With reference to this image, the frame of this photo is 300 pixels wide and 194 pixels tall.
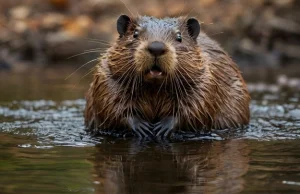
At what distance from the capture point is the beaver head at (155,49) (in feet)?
18.3

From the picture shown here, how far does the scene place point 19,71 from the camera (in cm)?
1327

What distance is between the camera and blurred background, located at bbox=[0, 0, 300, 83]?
15.3 meters

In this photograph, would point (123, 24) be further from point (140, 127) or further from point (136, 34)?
point (140, 127)

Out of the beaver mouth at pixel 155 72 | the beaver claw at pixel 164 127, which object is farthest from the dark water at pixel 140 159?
the beaver mouth at pixel 155 72

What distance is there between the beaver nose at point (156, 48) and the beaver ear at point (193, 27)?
2.88 feet

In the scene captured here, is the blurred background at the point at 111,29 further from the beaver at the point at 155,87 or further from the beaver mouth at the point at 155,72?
the beaver mouth at the point at 155,72

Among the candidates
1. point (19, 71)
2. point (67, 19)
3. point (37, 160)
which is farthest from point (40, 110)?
point (67, 19)

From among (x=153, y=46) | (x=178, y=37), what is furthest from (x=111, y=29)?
(x=153, y=46)

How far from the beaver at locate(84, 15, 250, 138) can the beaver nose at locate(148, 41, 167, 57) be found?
0.68ft

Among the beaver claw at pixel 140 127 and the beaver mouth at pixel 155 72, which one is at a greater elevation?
the beaver mouth at pixel 155 72

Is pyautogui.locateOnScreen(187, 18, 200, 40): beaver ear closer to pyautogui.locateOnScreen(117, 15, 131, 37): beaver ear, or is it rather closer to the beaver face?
the beaver face

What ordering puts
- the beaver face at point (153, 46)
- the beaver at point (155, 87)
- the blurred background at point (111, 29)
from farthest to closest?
the blurred background at point (111, 29) → the beaver at point (155, 87) → the beaver face at point (153, 46)

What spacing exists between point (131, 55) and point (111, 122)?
67 cm

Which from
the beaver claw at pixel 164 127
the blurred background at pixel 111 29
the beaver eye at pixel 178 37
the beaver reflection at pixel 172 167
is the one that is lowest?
the beaver reflection at pixel 172 167
